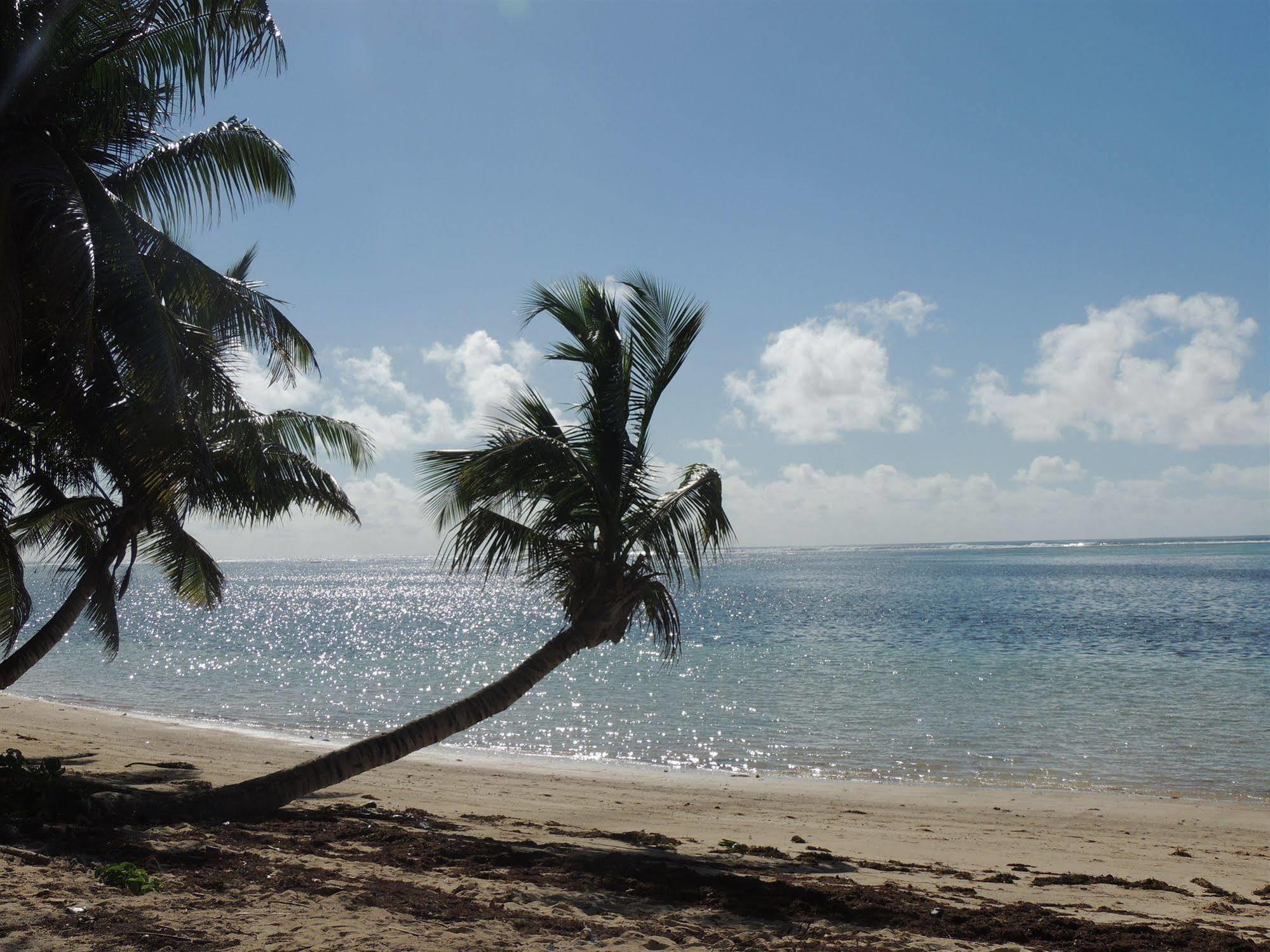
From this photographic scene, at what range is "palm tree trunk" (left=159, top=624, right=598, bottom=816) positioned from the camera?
26.6ft

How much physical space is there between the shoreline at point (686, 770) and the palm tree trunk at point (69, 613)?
6.44m

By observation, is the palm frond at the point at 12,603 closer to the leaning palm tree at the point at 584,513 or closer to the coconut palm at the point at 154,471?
the coconut palm at the point at 154,471

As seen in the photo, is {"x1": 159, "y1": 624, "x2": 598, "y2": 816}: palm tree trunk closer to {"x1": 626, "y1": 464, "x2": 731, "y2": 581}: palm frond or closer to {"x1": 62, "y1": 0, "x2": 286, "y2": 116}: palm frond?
{"x1": 626, "y1": 464, "x2": 731, "y2": 581}: palm frond

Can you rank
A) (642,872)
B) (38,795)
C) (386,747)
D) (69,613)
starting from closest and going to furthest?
(642,872) < (38,795) < (386,747) < (69,613)

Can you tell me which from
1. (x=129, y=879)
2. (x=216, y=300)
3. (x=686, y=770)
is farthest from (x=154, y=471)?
(x=686, y=770)

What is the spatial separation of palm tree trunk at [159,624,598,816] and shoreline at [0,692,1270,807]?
698 cm

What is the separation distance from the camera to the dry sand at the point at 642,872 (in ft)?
16.6

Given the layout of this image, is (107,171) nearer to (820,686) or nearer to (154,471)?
(154,471)

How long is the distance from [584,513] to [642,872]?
355cm

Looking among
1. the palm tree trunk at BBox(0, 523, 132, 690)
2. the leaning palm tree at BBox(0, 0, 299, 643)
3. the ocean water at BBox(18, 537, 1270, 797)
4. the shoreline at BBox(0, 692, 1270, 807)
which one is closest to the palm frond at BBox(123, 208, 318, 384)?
the leaning palm tree at BBox(0, 0, 299, 643)

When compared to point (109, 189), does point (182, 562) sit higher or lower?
lower

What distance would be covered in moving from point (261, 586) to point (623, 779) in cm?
11575

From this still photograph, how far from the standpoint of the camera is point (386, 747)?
824 cm

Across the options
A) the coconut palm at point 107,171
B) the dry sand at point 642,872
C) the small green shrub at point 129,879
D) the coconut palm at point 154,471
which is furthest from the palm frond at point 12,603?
the small green shrub at point 129,879
